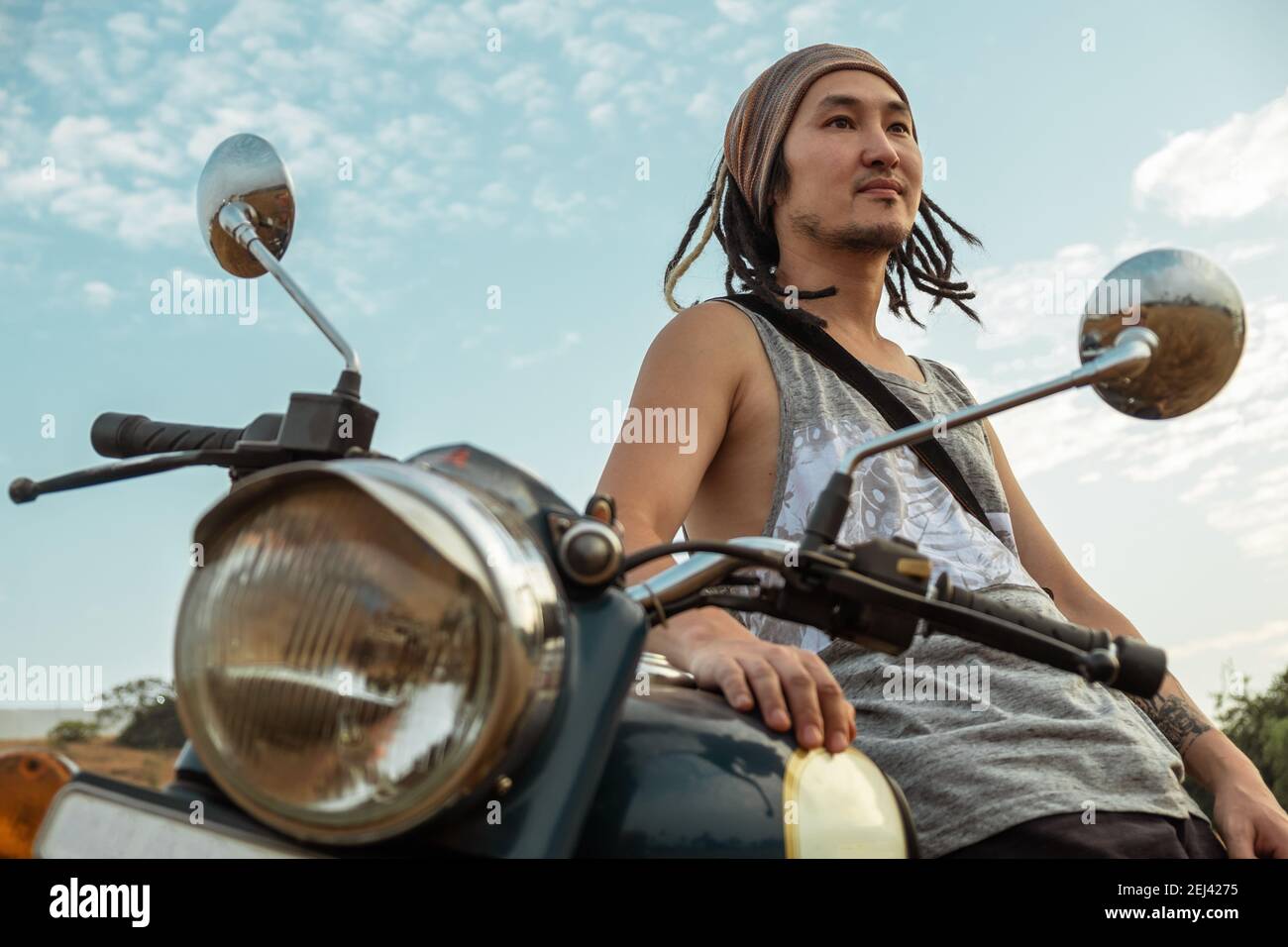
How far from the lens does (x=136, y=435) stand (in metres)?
1.54

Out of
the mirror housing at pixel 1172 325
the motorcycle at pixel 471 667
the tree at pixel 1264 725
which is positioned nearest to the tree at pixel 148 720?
the motorcycle at pixel 471 667

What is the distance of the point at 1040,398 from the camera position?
1267mm

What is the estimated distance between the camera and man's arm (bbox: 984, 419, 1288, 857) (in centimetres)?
210

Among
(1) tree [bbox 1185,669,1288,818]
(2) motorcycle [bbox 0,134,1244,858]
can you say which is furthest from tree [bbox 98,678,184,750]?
(1) tree [bbox 1185,669,1288,818]

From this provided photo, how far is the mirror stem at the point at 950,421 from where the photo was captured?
1.22 m

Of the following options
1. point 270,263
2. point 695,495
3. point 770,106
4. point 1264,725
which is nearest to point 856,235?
point 770,106

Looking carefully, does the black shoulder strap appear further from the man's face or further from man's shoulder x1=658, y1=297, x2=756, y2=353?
the man's face

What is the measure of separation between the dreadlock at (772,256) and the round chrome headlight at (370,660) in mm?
1771

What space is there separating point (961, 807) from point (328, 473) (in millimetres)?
1127

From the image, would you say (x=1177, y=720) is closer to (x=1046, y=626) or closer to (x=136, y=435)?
(x=1046, y=626)
